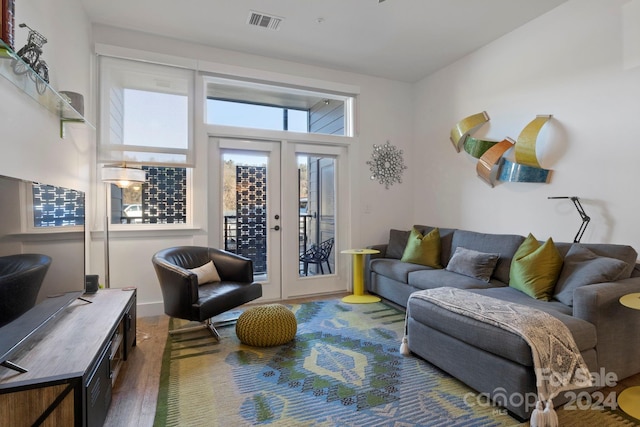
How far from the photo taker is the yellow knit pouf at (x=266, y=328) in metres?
2.70

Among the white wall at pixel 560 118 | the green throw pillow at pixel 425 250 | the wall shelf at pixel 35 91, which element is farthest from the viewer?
the green throw pillow at pixel 425 250

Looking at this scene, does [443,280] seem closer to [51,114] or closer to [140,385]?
[140,385]

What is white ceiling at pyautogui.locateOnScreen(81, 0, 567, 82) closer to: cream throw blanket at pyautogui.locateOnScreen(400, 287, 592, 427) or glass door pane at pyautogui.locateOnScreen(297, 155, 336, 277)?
glass door pane at pyautogui.locateOnScreen(297, 155, 336, 277)

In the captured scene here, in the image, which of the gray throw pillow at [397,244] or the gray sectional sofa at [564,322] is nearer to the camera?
the gray sectional sofa at [564,322]

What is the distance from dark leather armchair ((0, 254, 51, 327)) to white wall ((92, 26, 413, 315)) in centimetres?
190

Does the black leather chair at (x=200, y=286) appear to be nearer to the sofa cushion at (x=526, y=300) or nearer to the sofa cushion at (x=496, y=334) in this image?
the sofa cushion at (x=496, y=334)

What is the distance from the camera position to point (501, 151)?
11.5 feet

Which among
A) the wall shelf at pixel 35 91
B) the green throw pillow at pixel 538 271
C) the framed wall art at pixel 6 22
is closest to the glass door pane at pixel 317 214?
the green throw pillow at pixel 538 271

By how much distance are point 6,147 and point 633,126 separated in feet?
13.6

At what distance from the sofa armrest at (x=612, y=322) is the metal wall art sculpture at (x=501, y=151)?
4.66 ft

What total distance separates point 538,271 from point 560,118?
150cm

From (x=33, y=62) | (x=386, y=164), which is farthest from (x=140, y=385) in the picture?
(x=386, y=164)

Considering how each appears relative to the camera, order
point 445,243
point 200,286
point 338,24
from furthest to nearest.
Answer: point 445,243, point 338,24, point 200,286

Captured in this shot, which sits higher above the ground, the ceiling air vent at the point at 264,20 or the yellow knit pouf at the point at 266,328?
the ceiling air vent at the point at 264,20
